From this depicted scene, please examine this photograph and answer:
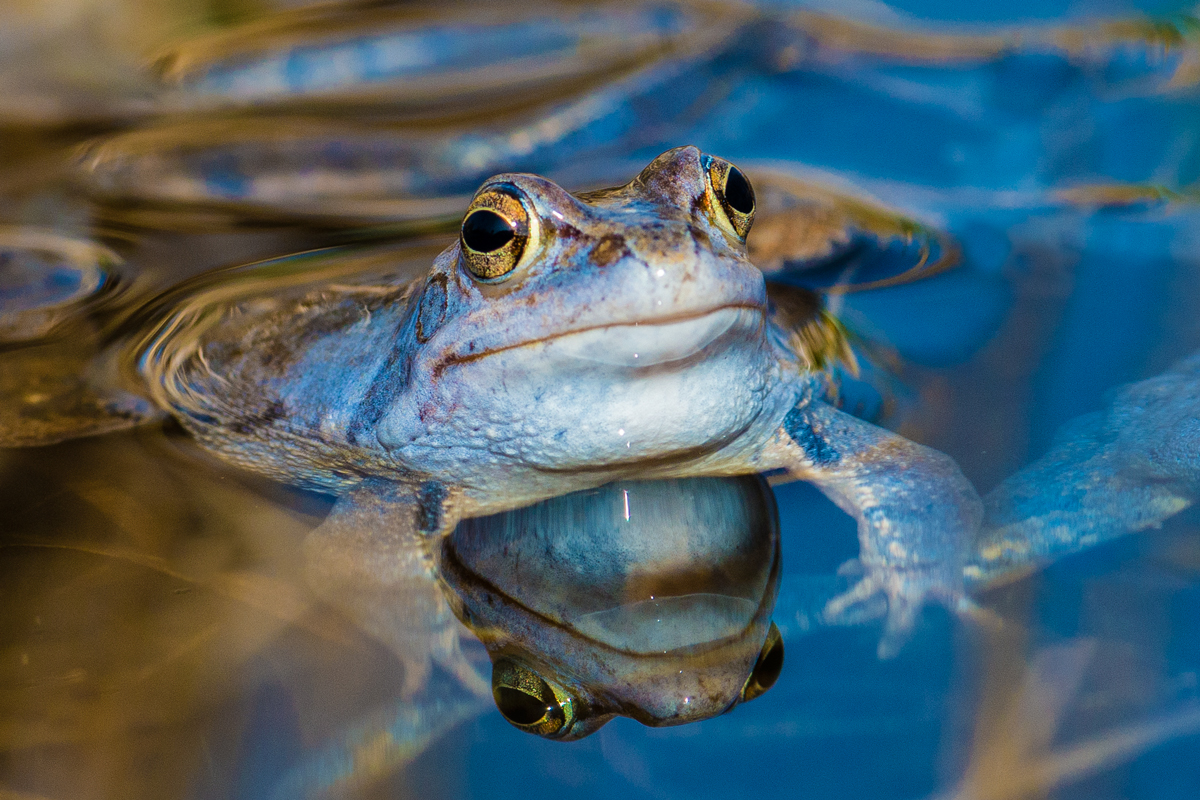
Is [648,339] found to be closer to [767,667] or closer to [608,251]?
[608,251]

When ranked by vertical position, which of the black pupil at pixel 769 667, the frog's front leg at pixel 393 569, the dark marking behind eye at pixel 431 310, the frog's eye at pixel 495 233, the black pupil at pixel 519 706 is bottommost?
the frog's front leg at pixel 393 569

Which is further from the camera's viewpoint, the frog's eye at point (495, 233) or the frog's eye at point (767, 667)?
the frog's eye at point (495, 233)

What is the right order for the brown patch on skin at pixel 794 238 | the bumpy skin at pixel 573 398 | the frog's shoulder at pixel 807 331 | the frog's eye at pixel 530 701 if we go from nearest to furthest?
the frog's eye at pixel 530 701
the bumpy skin at pixel 573 398
the frog's shoulder at pixel 807 331
the brown patch on skin at pixel 794 238

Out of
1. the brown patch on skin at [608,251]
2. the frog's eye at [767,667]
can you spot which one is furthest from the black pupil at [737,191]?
the frog's eye at [767,667]

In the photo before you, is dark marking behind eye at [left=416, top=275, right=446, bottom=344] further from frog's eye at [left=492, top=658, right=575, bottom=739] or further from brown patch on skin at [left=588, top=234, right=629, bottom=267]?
frog's eye at [left=492, top=658, right=575, bottom=739]

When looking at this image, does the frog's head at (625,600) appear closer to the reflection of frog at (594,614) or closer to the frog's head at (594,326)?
the reflection of frog at (594,614)

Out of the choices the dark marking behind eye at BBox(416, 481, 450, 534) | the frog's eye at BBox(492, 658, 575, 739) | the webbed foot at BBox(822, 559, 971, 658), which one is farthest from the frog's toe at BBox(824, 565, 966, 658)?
the dark marking behind eye at BBox(416, 481, 450, 534)

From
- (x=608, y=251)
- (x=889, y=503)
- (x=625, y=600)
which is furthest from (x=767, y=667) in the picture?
(x=608, y=251)

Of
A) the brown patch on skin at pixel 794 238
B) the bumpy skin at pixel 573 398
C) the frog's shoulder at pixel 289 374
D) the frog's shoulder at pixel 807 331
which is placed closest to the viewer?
the bumpy skin at pixel 573 398
